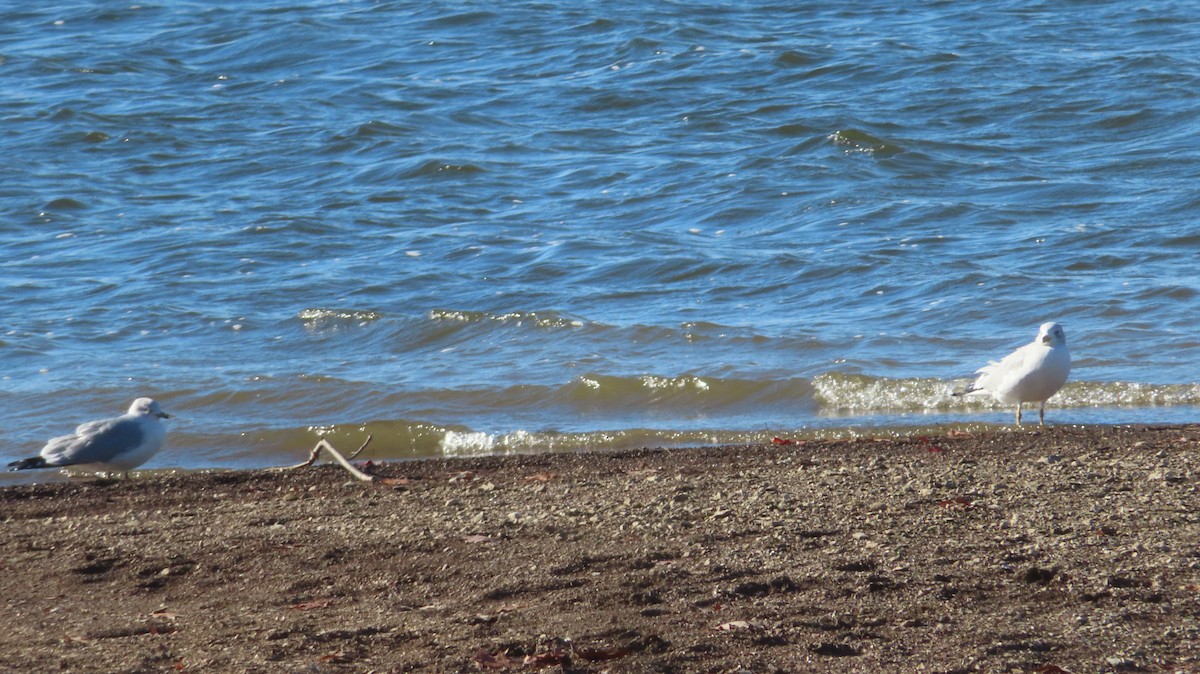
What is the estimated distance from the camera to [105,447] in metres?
6.95

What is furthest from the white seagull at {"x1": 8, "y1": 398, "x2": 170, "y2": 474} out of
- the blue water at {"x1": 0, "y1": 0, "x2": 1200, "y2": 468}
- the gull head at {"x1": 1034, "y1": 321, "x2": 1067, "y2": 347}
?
the gull head at {"x1": 1034, "y1": 321, "x2": 1067, "y2": 347}

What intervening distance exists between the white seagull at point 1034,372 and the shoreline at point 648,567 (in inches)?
24.8

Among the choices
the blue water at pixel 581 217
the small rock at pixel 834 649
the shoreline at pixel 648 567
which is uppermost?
the small rock at pixel 834 649

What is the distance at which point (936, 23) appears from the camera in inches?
712

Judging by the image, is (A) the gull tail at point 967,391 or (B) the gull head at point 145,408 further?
(A) the gull tail at point 967,391

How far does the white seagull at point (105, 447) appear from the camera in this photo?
274 inches

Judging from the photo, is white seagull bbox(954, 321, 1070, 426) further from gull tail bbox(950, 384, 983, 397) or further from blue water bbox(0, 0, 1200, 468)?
blue water bbox(0, 0, 1200, 468)

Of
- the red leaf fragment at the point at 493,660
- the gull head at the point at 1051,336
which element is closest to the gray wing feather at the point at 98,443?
the red leaf fragment at the point at 493,660

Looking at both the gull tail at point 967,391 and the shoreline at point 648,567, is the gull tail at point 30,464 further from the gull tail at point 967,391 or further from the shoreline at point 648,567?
the gull tail at point 967,391

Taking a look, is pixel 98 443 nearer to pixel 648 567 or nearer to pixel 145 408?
pixel 145 408

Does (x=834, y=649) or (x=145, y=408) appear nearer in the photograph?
(x=834, y=649)

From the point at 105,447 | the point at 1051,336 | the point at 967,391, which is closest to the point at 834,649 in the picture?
the point at 1051,336

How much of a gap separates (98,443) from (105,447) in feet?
0.12

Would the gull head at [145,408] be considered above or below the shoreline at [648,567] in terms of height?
below
